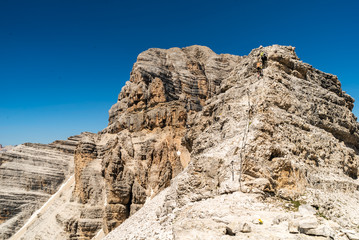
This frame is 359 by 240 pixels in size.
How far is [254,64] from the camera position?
22000 mm

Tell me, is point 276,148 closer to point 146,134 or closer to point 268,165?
point 268,165

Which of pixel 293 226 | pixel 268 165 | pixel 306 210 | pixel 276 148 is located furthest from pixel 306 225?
pixel 276 148

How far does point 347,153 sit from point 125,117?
60.2 metres

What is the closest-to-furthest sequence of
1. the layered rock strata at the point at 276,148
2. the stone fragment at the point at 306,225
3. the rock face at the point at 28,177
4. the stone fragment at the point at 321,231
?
the stone fragment at the point at 321,231
the stone fragment at the point at 306,225
the layered rock strata at the point at 276,148
the rock face at the point at 28,177

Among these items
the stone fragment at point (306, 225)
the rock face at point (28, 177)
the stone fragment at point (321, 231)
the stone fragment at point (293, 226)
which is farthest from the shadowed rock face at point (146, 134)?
the stone fragment at point (321, 231)

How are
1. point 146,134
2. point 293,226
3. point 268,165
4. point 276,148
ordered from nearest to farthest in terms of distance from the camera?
point 293,226
point 268,165
point 276,148
point 146,134

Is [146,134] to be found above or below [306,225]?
above

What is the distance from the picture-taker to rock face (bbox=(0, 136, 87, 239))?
224ft

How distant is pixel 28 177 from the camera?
76.8 m

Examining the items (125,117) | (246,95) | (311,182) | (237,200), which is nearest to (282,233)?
(237,200)

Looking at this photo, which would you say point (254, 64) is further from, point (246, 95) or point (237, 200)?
point (237, 200)

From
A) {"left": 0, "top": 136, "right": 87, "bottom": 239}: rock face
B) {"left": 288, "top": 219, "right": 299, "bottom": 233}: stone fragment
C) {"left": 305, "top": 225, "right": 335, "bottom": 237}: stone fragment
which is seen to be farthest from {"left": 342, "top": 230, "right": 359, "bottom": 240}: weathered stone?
{"left": 0, "top": 136, "right": 87, "bottom": 239}: rock face

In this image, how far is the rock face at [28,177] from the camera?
68312 millimetres

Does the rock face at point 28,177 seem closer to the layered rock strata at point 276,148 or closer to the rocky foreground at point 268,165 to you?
the rocky foreground at point 268,165
